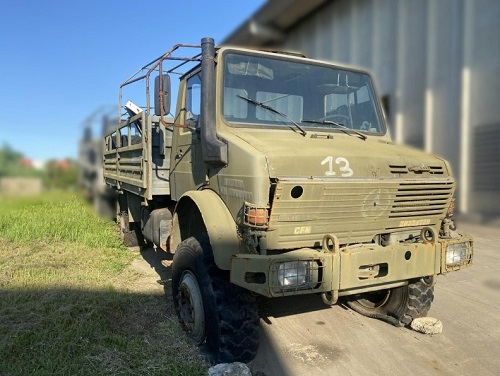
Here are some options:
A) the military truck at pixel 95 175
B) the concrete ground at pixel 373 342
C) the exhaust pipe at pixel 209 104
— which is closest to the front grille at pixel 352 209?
the exhaust pipe at pixel 209 104

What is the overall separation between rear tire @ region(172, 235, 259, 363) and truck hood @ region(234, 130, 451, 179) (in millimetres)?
928

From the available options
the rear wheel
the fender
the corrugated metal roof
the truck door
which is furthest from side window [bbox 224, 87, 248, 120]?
the corrugated metal roof

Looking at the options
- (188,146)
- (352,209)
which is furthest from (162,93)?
(352,209)

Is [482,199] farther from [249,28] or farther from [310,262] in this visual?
[249,28]

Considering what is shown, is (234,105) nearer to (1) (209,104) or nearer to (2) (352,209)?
(1) (209,104)

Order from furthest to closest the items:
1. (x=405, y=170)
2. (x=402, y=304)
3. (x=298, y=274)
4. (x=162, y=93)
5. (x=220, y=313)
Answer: (x=402, y=304) → (x=162, y=93) → (x=405, y=170) → (x=220, y=313) → (x=298, y=274)

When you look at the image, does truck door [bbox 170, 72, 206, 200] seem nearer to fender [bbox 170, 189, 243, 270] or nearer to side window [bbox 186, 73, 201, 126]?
side window [bbox 186, 73, 201, 126]

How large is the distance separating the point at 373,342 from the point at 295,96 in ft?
7.54

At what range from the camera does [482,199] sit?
26.8ft

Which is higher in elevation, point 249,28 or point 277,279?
point 249,28

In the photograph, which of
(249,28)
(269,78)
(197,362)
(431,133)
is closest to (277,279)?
(197,362)

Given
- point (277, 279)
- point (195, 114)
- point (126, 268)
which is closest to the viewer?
point (277, 279)

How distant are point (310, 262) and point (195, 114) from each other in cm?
196

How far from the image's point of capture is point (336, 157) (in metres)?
3.11
